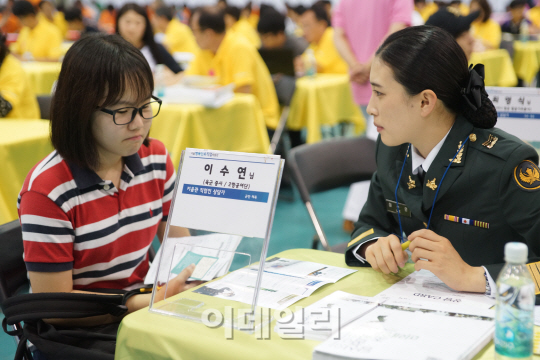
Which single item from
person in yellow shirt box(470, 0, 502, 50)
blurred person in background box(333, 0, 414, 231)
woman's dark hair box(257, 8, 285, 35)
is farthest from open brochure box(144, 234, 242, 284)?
person in yellow shirt box(470, 0, 502, 50)

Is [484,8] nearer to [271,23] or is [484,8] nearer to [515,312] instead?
[271,23]

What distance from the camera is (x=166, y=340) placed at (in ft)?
3.19

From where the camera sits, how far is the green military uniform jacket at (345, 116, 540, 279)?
121cm

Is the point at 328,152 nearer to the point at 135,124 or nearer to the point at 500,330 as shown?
the point at 135,124

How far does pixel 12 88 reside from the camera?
3.16 meters

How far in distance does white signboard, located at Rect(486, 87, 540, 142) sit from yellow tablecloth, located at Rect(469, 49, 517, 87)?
4847 mm

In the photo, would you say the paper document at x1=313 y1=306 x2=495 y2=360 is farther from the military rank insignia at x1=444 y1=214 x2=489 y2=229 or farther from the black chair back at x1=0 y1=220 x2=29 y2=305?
the black chair back at x1=0 y1=220 x2=29 y2=305

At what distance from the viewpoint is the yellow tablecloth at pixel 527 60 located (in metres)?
7.56

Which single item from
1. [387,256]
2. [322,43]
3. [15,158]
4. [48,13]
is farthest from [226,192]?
[48,13]

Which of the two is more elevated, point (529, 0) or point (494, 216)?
point (529, 0)

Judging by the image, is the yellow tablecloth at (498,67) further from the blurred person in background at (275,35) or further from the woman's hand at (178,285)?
the woman's hand at (178,285)

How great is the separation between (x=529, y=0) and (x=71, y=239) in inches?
485

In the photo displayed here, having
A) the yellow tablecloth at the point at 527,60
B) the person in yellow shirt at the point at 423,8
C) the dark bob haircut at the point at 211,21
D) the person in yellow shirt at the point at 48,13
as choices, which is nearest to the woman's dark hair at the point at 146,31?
the dark bob haircut at the point at 211,21

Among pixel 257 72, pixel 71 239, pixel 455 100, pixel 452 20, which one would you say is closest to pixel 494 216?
pixel 455 100
